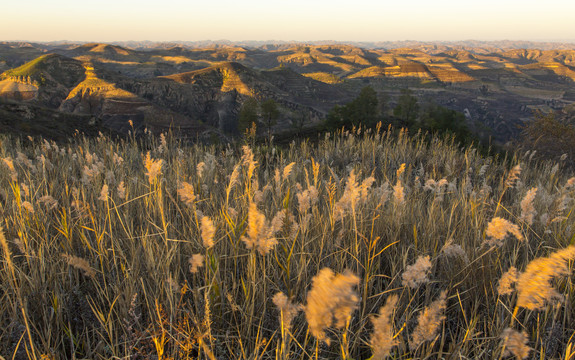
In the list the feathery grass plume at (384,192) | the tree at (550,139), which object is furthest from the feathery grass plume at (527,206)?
the tree at (550,139)

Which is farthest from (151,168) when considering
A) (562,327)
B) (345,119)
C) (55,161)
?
(345,119)

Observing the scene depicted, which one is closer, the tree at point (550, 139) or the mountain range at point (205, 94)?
the tree at point (550, 139)

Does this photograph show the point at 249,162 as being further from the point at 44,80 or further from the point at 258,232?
the point at 44,80

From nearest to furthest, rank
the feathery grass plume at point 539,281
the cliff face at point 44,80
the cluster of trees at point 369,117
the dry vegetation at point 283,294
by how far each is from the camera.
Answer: the feathery grass plume at point 539,281
the dry vegetation at point 283,294
the cluster of trees at point 369,117
the cliff face at point 44,80

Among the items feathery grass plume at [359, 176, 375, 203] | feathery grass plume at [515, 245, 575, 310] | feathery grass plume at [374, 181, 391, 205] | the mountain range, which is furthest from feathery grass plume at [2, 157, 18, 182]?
the mountain range

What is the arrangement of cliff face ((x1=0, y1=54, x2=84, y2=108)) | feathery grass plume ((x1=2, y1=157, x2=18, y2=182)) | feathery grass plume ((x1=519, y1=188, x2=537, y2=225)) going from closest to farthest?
feathery grass plume ((x1=519, y1=188, x2=537, y2=225)) < feathery grass plume ((x1=2, y1=157, x2=18, y2=182)) < cliff face ((x1=0, y1=54, x2=84, y2=108))

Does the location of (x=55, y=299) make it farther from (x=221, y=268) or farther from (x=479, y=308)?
(x=479, y=308)

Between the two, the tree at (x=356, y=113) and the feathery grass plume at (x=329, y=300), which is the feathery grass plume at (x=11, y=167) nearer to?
the feathery grass plume at (x=329, y=300)

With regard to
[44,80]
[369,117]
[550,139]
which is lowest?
[369,117]

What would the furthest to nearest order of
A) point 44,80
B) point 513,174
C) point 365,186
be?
1. point 44,80
2. point 513,174
3. point 365,186

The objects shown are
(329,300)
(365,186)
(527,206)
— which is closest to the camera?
(329,300)

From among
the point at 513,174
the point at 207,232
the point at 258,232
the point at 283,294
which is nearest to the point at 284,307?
the point at 283,294

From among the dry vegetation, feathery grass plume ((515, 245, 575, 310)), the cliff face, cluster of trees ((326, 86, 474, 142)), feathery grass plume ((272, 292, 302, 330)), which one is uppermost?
the cliff face

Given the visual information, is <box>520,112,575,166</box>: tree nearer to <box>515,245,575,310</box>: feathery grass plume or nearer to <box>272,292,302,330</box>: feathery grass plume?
<box>515,245,575,310</box>: feathery grass plume
